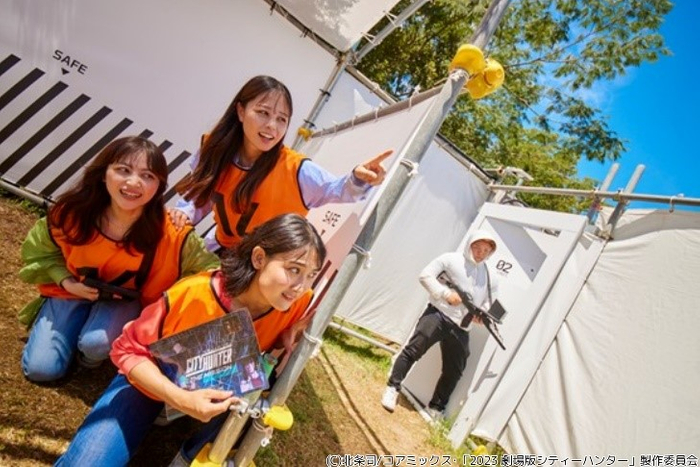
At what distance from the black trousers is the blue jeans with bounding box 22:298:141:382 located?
2.34 metres

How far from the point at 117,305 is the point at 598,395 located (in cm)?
314

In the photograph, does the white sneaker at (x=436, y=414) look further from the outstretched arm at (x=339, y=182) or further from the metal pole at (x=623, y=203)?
the outstretched arm at (x=339, y=182)

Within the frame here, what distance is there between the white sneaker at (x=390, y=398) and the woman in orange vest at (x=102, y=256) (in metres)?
2.12

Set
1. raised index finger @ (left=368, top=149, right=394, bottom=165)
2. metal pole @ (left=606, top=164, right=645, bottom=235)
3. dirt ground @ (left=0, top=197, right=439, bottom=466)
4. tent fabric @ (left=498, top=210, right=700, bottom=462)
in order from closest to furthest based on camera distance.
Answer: raised index finger @ (left=368, top=149, right=394, bottom=165) < dirt ground @ (left=0, top=197, right=439, bottom=466) < tent fabric @ (left=498, top=210, right=700, bottom=462) < metal pole @ (left=606, top=164, right=645, bottom=235)

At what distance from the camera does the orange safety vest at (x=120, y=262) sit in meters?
1.83

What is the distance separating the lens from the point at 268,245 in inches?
53.4

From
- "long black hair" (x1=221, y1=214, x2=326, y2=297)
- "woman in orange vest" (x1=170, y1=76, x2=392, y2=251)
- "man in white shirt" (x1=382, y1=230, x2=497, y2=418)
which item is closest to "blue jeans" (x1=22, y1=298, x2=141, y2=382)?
"woman in orange vest" (x1=170, y1=76, x2=392, y2=251)

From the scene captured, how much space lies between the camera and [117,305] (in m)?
1.98

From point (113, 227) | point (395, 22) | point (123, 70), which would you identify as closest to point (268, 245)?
point (113, 227)

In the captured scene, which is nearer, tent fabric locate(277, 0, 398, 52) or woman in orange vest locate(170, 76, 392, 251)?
woman in orange vest locate(170, 76, 392, 251)

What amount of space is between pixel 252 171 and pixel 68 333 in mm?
1223

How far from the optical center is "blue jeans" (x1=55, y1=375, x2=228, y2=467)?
4.46 ft

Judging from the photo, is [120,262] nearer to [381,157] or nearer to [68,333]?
[68,333]

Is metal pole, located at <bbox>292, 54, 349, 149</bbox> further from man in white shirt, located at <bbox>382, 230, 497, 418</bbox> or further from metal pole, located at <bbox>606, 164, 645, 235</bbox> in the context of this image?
metal pole, located at <bbox>606, 164, 645, 235</bbox>
